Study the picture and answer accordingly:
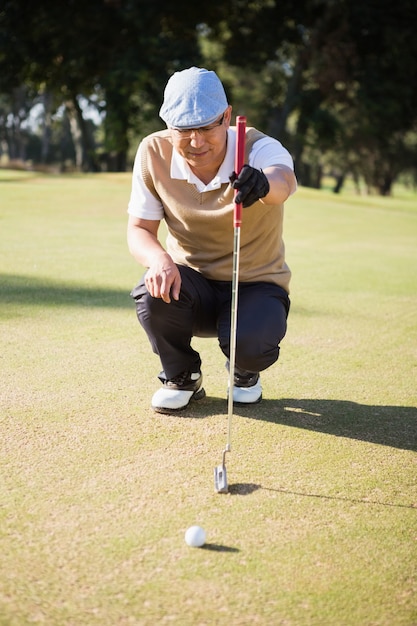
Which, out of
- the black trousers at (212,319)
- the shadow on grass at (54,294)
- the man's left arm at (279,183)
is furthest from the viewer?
the shadow on grass at (54,294)

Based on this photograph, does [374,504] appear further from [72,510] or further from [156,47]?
[156,47]

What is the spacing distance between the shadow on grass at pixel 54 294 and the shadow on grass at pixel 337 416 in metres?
2.30

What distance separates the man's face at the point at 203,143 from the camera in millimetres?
3443

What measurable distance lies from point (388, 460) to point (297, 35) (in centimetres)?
2962

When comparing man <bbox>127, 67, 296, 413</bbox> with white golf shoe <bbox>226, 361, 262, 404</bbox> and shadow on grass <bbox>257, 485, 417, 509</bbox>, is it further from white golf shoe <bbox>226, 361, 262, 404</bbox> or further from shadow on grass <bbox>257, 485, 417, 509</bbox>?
shadow on grass <bbox>257, 485, 417, 509</bbox>

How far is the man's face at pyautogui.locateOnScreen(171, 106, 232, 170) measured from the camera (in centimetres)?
344

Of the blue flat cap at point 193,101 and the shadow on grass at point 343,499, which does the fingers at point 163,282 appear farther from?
the shadow on grass at point 343,499

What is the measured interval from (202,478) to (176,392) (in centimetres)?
85

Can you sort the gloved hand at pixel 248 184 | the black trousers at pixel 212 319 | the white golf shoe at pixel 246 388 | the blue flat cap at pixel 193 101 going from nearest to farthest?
1. the gloved hand at pixel 248 184
2. the blue flat cap at pixel 193 101
3. the black trousers at pixel 212 319
4. the white golf shoe at pixel 246 388

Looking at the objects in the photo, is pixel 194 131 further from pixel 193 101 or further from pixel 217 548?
pixel 217 548

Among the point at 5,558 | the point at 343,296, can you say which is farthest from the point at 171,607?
the point at 343,296

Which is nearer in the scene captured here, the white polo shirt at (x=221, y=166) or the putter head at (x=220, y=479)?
the putter head at (x=220, y=479)

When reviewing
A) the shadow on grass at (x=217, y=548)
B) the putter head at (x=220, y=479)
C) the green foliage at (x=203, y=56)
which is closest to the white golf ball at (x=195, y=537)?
the shadow on grass at (x=217, y=548)

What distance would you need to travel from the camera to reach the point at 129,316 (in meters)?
5.73
